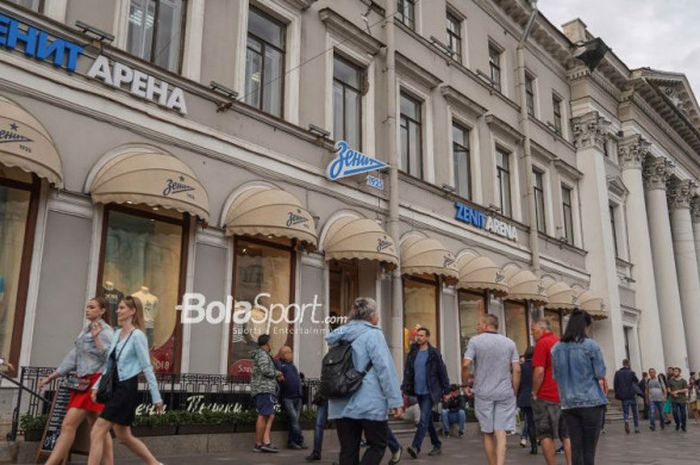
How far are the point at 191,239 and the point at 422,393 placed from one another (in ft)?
15.7

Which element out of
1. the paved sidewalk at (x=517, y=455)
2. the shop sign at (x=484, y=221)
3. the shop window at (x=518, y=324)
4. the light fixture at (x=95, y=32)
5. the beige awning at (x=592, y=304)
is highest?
the light fixture at (x=95, y=32)

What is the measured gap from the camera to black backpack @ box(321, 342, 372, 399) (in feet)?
17.2

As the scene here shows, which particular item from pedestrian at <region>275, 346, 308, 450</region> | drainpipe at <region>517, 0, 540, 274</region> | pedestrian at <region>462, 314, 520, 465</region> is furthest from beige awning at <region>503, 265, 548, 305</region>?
pedestrian at <region>462, 314, 520, 465</region>

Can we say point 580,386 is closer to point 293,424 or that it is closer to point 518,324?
point 293,424

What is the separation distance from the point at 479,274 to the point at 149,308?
9.46m

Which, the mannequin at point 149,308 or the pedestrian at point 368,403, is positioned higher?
the mannequin at point 149,308

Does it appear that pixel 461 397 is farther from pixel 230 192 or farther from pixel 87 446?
pixel 87 446

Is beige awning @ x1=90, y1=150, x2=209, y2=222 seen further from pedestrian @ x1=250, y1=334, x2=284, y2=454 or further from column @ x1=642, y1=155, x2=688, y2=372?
column @ x1=642, y1=155, x2=688, y2=372

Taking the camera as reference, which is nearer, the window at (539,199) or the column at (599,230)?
the window at (539,199)

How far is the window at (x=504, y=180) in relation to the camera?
21.6m

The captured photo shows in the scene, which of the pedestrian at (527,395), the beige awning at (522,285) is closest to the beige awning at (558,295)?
the beige awning at (522,285)

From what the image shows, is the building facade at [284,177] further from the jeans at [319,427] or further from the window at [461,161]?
the jeans at [319,427]

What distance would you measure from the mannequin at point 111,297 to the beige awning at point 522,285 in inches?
472

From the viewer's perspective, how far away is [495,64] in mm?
22844
